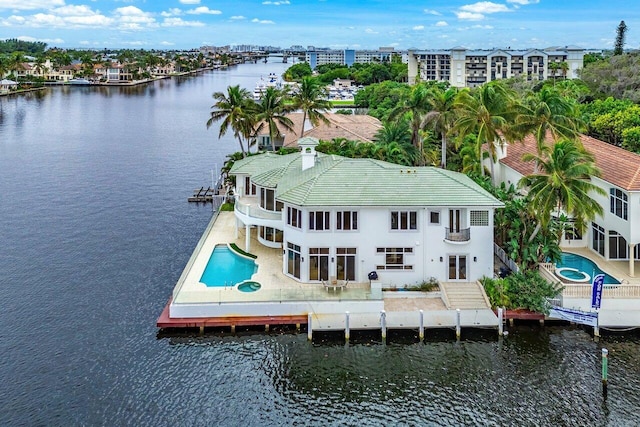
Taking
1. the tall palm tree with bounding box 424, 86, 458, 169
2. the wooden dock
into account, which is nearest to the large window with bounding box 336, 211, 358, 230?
the tall palm tree with bounding box 424, 86, 458, 169

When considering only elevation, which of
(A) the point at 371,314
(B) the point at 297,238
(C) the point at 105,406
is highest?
(B) the point at 297,238

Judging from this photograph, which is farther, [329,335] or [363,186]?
[363,186]

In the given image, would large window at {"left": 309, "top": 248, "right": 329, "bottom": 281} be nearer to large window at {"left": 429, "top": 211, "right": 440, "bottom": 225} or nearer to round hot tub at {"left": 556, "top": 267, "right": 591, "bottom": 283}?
large window at {"left": 429, "top": 211, "right": 440, "bottom": 225}

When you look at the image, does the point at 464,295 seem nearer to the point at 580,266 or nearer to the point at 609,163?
the point at 580,266

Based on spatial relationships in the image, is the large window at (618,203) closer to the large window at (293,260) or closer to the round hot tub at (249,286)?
the large window at (293,260)

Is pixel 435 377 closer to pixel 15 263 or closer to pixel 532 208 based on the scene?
pixel 532 208

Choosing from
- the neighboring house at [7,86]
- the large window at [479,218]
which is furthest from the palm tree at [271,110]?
the neighboring house at [7,86]

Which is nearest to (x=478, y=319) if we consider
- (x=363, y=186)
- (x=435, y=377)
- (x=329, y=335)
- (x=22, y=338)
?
(x=435, y=377)
